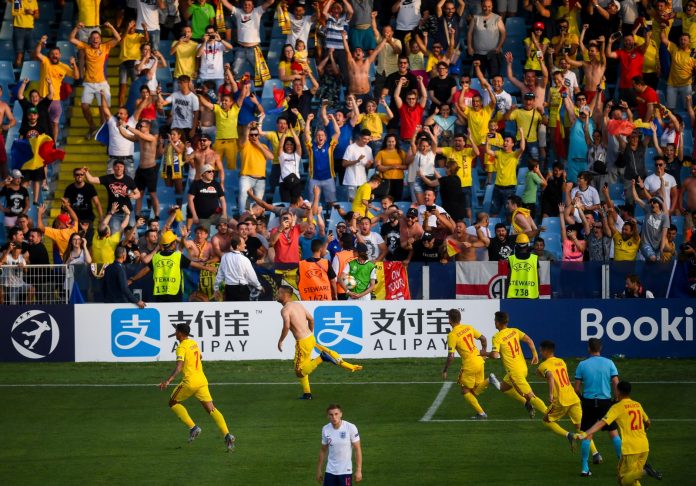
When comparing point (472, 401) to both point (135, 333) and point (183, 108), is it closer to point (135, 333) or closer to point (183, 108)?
point (135, 333)

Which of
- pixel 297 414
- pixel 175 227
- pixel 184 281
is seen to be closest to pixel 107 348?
pixel 184 281

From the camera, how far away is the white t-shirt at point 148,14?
3084 centimetres

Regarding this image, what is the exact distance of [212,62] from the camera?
30.3 m

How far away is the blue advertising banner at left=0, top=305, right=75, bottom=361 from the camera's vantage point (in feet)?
80.7

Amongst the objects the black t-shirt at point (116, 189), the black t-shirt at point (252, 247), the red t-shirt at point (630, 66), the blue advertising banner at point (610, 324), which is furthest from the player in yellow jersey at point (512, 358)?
the red t-shirt at point (630, 66)

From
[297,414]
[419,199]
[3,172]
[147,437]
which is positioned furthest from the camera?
[3,172]

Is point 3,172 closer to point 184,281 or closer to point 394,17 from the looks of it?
point 184,281

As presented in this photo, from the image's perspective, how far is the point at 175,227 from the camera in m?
27.6

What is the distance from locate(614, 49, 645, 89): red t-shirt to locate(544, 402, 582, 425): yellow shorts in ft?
45.4

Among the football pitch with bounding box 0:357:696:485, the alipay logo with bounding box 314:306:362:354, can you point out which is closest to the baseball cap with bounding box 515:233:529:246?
the football pitch with bounding box 0:357:696:485

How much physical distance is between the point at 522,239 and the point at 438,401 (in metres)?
4.07

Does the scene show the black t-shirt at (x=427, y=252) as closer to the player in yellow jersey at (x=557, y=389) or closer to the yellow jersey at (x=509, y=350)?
the yellow jersey at (x=509, y=350)

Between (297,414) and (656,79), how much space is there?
13.8 metres

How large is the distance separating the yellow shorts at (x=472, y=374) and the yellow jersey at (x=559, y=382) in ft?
→ 7.55
